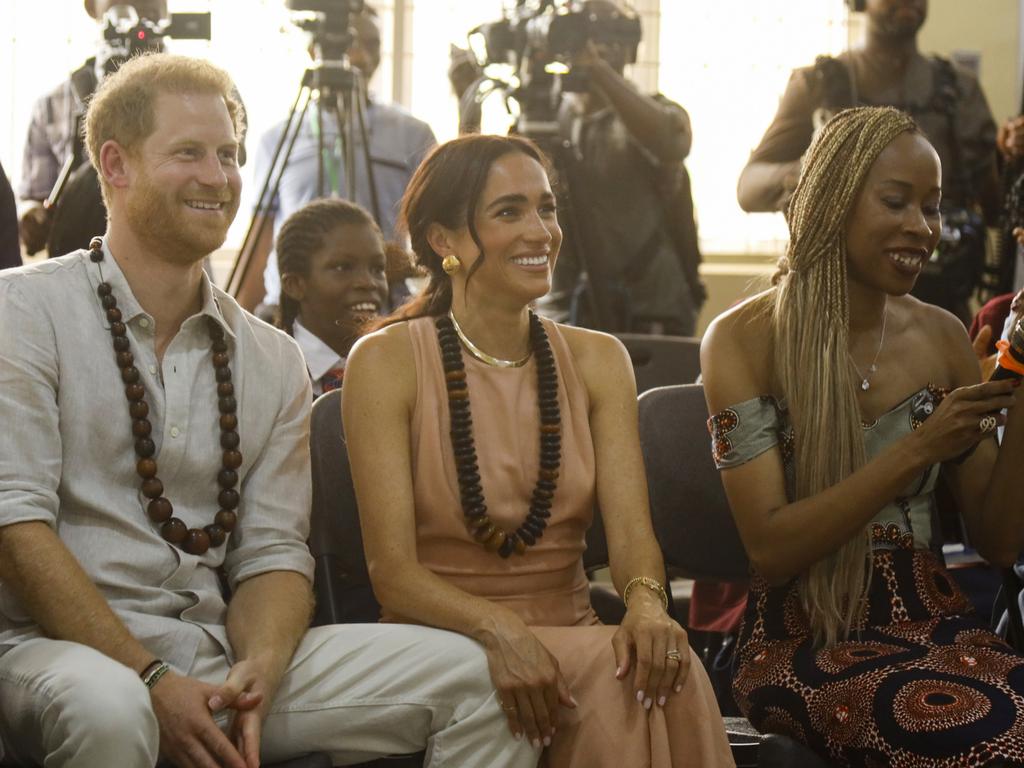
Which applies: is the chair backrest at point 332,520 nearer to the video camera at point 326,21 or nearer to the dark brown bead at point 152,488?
the dark brown bead at point 152,488

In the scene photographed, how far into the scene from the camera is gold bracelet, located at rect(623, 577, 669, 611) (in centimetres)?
204

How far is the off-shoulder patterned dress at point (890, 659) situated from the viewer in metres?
1.86

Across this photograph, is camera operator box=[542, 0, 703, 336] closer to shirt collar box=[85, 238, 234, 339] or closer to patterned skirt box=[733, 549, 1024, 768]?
patterned skirt box=[733, 549, 1024, 768]

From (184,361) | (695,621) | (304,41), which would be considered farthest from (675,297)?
(184,361)

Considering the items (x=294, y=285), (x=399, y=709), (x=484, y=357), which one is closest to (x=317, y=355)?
(x=294, y=285)

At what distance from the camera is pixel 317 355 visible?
309cm

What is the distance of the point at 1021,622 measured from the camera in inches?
89.7

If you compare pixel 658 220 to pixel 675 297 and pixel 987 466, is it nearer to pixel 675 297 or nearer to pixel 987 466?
pixel 675 297

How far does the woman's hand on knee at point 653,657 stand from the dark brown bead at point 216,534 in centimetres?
55

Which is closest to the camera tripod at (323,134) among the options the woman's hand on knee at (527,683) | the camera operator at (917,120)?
the camera operator at (917,120)

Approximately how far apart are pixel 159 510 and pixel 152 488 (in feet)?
0.10

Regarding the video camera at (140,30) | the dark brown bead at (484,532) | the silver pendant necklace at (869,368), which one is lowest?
the dark brown bead at (484,532)

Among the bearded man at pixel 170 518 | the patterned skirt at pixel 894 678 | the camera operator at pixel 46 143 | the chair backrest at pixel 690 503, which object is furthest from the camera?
the camera operator at pixel 46 143

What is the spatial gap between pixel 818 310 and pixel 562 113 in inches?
82.8
